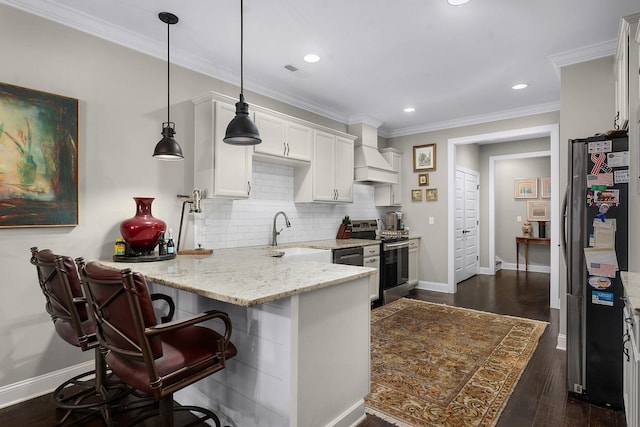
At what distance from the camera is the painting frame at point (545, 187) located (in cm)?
739

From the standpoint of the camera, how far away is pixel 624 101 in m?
2.56

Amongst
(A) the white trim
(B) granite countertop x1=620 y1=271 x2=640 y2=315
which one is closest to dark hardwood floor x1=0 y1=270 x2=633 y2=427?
(A) the white trim

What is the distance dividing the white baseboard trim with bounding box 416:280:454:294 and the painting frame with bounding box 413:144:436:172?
1.88m

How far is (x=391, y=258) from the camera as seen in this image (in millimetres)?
5043

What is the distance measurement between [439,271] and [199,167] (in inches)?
163

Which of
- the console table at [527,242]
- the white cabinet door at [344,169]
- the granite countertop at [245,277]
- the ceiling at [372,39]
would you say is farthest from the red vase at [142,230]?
the console table at [527,242]

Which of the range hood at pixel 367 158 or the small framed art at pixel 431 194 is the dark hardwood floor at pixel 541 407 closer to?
the small framed art at pixel 431 194

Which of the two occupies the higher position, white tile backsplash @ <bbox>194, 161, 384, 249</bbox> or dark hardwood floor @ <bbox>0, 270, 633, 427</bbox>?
white tile backsplash @ <bbox>194, 161, 384, 249</bbox>

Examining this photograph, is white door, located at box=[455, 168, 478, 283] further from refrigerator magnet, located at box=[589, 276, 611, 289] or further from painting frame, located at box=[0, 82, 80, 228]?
Answer: painting frame, located at box=[0, 82, 80, 228]

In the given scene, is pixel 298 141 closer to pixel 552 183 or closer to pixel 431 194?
pixel 431 194

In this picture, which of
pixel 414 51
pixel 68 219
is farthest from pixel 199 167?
pixel 414 51

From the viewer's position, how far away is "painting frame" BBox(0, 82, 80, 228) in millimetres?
2340

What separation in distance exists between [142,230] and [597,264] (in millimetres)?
3160

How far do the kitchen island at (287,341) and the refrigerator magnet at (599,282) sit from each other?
5.04ft
